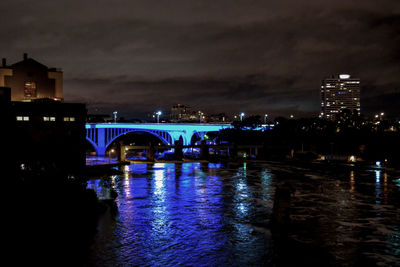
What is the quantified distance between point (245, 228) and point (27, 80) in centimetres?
7103

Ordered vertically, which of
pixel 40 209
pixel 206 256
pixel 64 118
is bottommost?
pixel 206 256

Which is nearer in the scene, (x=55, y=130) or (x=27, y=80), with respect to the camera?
(x=55, y=130)

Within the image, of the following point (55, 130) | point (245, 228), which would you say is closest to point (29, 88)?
point (55, 130)

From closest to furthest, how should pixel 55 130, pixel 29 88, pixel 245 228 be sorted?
pixel 245 228 → pixel 55 130 → pixel 29 88

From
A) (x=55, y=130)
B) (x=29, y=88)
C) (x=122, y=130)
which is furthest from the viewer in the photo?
(x=122, y=130)

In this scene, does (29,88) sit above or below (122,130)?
above

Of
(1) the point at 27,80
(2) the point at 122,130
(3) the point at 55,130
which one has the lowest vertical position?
(3) the point at 55,130

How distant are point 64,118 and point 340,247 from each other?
166 feet

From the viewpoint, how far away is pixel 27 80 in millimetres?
81562

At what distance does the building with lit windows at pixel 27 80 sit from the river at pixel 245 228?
1850 inches

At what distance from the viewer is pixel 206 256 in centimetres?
1980

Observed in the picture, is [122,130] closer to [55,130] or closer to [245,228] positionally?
[55,130]

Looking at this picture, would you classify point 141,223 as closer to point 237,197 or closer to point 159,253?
point 159,253

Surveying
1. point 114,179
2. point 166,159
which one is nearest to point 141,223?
point 114,179
